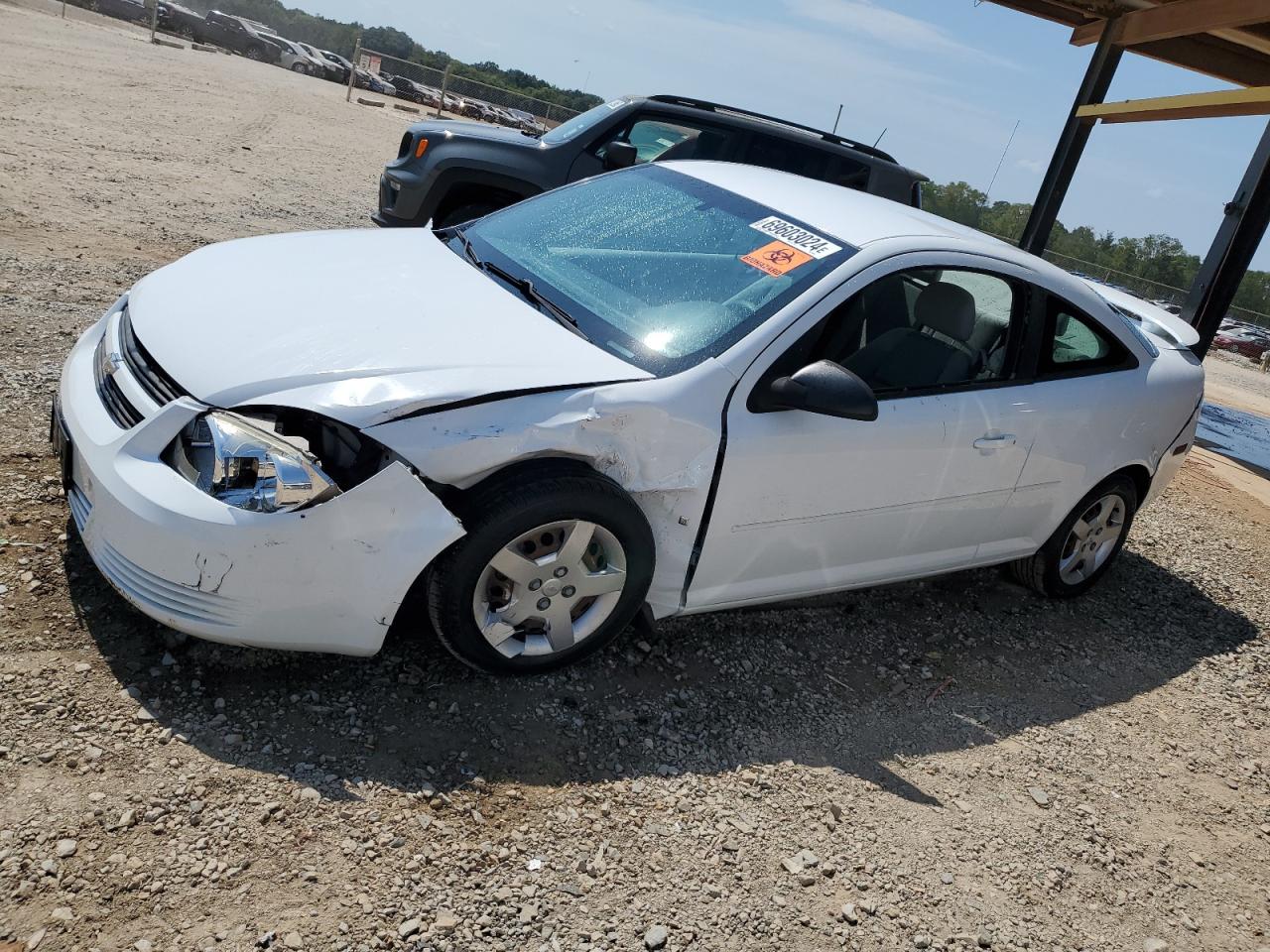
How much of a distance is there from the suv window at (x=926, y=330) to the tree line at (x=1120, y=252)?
1185 cm

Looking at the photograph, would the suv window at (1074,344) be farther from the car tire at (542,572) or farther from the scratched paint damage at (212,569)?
the scratched paint damage at (212,569)

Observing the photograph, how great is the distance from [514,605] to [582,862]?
0.80m

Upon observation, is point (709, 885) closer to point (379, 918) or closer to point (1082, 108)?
point (379, 918)

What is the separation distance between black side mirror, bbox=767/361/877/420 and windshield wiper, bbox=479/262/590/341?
691 mm

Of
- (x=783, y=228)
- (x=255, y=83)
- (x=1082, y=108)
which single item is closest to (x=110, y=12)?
(x=255, y=83)

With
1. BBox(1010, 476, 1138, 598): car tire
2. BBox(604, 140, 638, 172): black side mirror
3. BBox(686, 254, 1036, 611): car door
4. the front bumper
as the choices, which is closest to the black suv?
BBox(604, 140, 638, 172): black side mirror

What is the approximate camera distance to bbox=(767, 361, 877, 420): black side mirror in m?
3.24

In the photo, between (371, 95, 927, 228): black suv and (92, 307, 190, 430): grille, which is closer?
(92, 307, 190, 430): grille

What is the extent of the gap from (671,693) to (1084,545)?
261cm

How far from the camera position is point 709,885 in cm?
276

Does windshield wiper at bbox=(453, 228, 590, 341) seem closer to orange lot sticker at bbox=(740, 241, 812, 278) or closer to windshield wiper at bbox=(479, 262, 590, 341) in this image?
windshield wiper at bbox=(479, 262, 590, 341)

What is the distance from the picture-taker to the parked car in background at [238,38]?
136ft

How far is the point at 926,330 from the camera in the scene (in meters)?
3.92

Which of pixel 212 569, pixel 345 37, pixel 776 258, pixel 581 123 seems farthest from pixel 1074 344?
pixel 345 37
